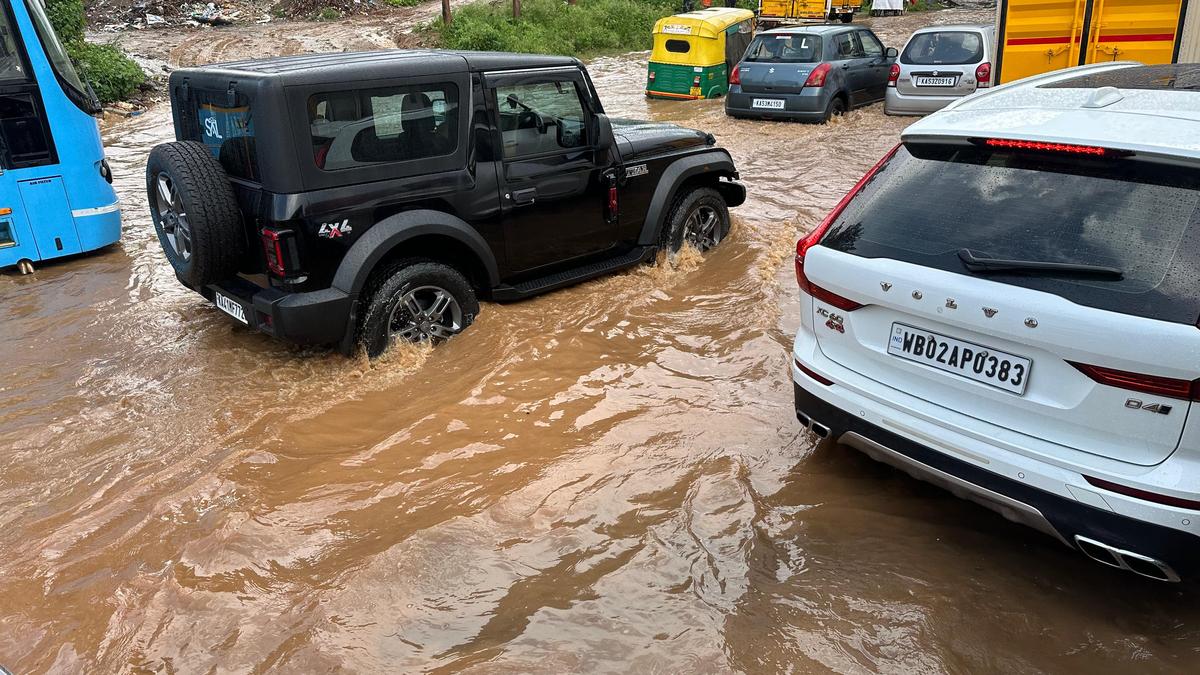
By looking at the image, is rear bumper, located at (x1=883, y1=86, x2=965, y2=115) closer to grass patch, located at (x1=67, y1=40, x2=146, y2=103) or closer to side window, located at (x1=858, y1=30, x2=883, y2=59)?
side window, located at (x1=858, y1=30, x2=883, y2=59)

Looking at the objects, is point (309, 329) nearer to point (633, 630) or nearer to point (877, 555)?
point (633, 630)

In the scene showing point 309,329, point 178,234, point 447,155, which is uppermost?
point 447,155

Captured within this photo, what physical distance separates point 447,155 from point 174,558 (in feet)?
9.07

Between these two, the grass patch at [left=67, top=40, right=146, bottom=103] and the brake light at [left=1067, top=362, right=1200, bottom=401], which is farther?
the grass patch at [left=67, top=40, right=146, bottom=103]

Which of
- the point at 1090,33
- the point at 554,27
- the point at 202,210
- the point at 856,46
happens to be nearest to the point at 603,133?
the point at 202,210

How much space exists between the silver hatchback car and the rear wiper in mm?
9978

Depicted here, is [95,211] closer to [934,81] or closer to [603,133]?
[603,133]

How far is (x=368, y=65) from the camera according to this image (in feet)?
15.7

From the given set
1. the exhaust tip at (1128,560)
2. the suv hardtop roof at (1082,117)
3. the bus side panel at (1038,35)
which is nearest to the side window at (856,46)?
the bus side panel at (1038,35)

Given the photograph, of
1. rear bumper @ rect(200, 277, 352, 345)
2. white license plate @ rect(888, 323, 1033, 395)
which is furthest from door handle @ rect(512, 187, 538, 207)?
white license plate @ rect(888, 323, 1033, 395)

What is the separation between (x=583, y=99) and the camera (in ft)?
19.0

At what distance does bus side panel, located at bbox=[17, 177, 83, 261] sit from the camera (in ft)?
22.9

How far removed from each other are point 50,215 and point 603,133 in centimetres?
492

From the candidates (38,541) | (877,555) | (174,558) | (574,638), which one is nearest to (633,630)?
(574,638)
